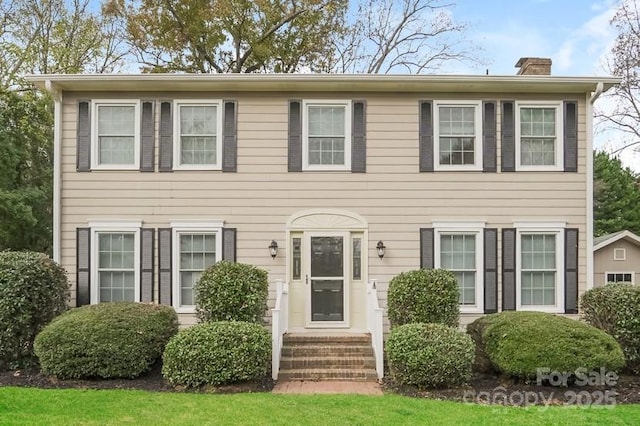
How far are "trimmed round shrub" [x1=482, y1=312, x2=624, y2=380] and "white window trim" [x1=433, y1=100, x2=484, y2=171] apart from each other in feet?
10.5

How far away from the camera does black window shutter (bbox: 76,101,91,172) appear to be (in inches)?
378

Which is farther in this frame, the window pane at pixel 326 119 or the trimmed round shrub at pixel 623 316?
the window pane at pixel 326 119

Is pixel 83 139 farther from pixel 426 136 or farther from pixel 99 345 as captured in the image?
pixel 426 136

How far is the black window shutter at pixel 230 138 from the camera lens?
31.7 feet

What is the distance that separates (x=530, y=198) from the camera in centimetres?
968

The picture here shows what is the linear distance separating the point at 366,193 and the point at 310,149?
1.37 m

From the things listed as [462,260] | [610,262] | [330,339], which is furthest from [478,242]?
[610,262]

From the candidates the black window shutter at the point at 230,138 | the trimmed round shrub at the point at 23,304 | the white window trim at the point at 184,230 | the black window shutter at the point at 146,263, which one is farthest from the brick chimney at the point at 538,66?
the trimmed round shrub at the point at 23,304

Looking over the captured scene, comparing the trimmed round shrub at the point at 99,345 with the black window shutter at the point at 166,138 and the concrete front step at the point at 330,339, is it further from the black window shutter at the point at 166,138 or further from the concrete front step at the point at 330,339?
the black window shutter at the point at 166,138

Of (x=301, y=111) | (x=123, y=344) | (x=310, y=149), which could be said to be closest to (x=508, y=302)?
(x=310, y=149)

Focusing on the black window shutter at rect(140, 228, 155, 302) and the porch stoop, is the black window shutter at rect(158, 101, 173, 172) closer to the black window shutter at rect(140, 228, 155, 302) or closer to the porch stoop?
the black window shutter at rect(140, 228, 155, 302)

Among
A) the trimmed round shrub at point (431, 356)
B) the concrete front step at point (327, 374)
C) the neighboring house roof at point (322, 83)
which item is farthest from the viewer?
the neighboring house roof at point (322, 83)

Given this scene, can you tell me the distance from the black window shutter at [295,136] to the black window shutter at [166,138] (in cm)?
227

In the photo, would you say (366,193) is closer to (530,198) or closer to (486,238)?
(486,238)
